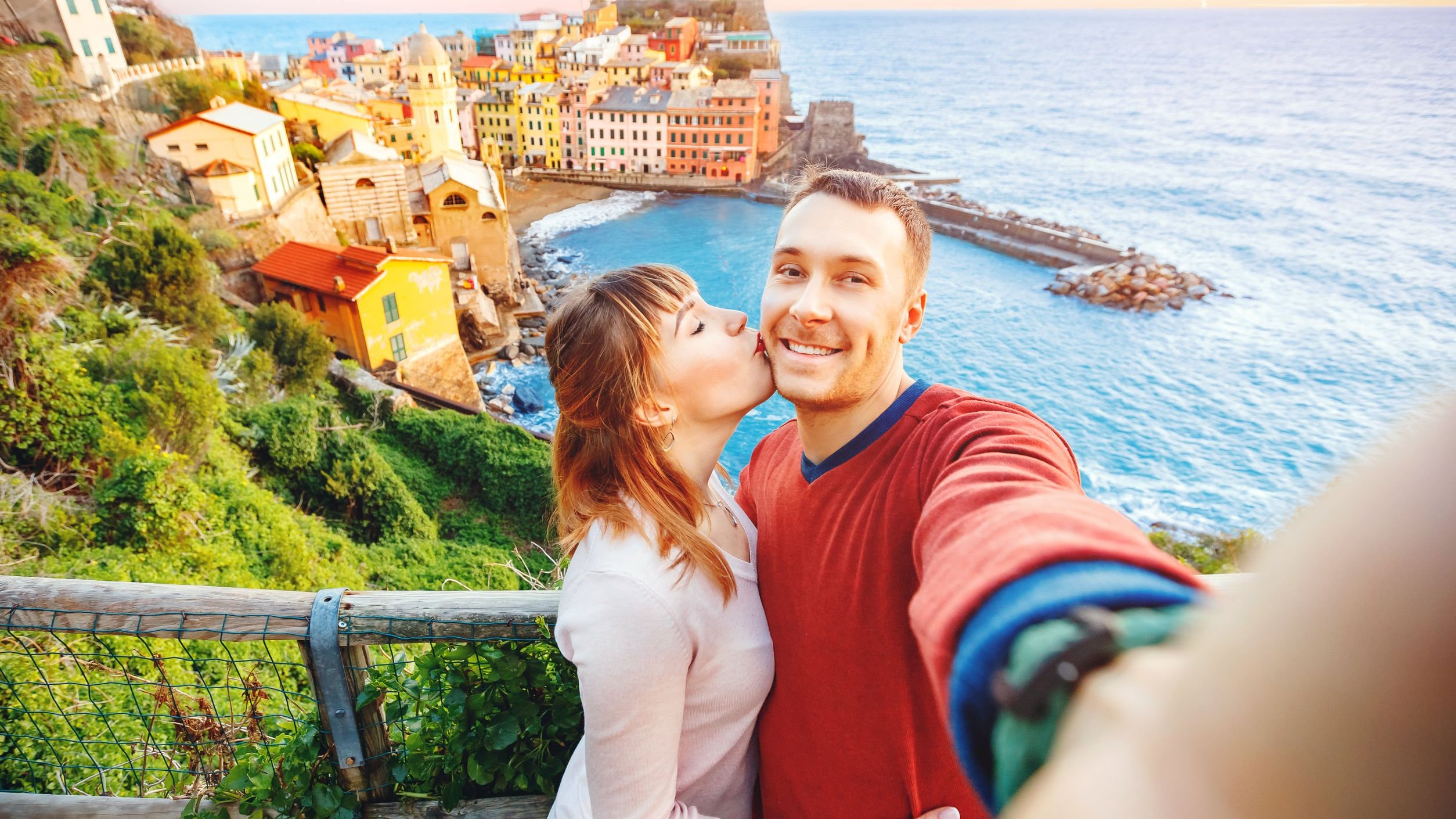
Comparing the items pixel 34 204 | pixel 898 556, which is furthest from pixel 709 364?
pixel 34 204

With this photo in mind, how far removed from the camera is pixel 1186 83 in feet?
287

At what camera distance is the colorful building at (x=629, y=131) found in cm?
4184

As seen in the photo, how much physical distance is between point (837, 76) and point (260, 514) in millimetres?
104408

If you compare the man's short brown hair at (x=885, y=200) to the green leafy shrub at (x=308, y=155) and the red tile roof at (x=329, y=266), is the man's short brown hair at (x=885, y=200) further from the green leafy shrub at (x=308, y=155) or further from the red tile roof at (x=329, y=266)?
the green leafy shrub at (x=308, y=155)

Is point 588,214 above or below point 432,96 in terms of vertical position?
below

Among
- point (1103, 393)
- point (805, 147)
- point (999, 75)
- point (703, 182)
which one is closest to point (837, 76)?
point (999, 75)

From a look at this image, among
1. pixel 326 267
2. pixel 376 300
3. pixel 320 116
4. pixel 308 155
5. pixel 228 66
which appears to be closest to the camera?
pixel 376 300

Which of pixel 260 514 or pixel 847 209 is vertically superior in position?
pixel 847 209

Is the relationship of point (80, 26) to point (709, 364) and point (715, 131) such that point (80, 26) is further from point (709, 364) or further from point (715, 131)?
point (709, 364)

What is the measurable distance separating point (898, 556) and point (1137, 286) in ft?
126

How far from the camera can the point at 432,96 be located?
31.0 m

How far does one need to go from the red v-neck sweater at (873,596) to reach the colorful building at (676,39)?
195ft

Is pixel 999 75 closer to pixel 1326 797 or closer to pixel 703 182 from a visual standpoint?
pixel 703 182

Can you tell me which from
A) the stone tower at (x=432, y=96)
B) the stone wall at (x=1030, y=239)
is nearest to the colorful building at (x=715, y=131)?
the stone wall at (x=1030, y=239)
